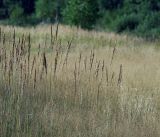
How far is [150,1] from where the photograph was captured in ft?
141

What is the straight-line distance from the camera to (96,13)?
32.6m

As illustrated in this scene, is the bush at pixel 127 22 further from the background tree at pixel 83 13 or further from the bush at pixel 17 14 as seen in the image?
the bush at pixel 17 14

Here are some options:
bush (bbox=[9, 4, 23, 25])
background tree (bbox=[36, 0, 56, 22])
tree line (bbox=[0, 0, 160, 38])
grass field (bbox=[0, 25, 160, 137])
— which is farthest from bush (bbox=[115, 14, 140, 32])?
grass field (bbox=[0, 25, 160, 137])

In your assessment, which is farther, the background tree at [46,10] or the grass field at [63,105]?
the background tree at [46,10]

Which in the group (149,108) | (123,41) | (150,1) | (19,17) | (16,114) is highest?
(16,114)

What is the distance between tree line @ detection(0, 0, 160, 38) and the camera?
3203 centimetres

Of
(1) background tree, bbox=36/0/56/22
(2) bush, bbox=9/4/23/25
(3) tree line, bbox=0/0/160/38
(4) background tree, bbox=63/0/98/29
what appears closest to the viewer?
(4) background tree, bbox=63/0/98/29

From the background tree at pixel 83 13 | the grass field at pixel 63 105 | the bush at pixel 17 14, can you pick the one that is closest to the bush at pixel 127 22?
the background tree at pixel 83 13

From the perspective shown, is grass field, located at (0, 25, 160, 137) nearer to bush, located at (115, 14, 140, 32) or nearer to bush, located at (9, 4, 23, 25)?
bush, located at (115, 14, 140, 32)

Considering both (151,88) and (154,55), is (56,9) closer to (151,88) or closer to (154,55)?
(154,55)

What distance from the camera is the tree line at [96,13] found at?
Answer: 32031 mm

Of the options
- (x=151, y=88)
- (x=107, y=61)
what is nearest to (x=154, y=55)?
(x=107, y=61)

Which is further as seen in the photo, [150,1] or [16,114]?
[150,1]

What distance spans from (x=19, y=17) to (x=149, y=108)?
143 feet
